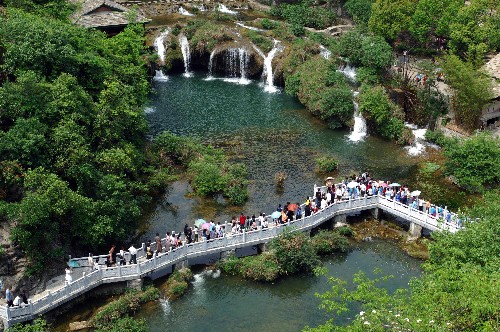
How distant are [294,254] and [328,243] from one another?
11.3ft

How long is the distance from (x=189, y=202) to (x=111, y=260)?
1105cm

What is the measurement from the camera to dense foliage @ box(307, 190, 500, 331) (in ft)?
84.0

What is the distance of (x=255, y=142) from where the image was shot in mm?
58312

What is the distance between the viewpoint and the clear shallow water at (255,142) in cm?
4862

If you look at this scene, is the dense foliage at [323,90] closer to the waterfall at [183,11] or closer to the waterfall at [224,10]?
the waterfall at [224,10]

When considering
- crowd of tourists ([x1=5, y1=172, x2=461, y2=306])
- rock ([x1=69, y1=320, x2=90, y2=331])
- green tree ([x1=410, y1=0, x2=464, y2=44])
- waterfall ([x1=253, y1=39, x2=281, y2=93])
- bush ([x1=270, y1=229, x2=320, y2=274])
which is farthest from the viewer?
waterfall ([x1=253, y1=39, x2=281, y2=93])

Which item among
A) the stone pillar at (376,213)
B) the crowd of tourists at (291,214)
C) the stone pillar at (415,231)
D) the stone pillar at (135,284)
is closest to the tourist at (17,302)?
the crowd of tourists at (291,214)

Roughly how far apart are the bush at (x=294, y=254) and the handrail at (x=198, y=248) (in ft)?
5.65

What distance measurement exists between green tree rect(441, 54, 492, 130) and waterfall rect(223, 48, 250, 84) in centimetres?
2234

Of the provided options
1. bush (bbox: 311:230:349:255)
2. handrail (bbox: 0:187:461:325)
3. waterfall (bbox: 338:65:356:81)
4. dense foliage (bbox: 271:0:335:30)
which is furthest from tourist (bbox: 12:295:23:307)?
dense foliage (bbox: 271:0:335:30)

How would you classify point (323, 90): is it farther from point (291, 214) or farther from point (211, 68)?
point (291, 214)

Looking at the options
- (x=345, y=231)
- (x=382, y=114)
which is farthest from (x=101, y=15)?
(x=345, y=231)

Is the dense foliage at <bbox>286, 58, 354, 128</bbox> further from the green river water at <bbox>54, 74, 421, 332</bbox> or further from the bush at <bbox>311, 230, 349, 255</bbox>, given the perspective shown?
the bush at <bbox>311, 230, 349, 255</bbox>

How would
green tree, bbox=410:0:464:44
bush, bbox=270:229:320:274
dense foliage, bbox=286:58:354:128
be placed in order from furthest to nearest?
green tree, bbox=410:0:464:44, dense foliage, bbox=286:58:354:128, bush, bbox=270:229:320:274
